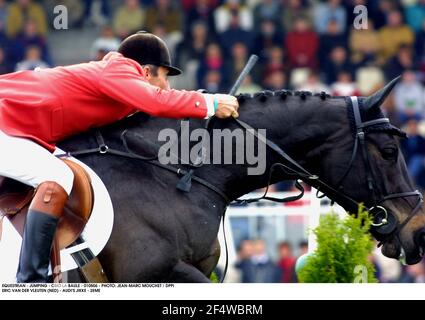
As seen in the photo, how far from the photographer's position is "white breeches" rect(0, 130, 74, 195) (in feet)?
17.6

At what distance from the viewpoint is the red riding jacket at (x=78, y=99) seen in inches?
214

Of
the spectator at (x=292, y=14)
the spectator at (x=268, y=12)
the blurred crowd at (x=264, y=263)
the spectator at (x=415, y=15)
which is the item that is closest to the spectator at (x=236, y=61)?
the spectator at (x=268, y=12)

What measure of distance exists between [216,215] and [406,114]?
7315 millimetres

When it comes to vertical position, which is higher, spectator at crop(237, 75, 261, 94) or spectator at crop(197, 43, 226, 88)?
spectator at crop(197, 43, 226, 88)

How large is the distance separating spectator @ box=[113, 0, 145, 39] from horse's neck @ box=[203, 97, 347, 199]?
786 centimetres

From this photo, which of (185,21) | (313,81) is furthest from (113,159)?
(185,21)

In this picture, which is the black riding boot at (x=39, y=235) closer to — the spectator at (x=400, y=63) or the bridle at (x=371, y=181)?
the bridle at (x=371, y=181)

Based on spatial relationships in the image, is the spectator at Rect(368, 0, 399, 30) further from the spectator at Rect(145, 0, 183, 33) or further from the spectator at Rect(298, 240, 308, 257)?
the spectator at Rect(298, 240, 308, 257)

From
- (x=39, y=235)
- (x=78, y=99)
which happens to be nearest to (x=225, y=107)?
(x=78, y=99)

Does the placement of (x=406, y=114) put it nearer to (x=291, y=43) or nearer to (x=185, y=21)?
(x=291, y=43)

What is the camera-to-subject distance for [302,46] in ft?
43.5

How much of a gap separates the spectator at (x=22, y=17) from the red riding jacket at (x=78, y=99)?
8.10 metres

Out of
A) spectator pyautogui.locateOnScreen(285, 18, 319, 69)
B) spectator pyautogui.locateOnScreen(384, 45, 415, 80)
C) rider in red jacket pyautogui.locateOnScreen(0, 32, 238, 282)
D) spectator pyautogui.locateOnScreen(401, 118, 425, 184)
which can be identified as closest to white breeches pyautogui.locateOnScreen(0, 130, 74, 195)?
rider in red jacket pyautogui.locateOnScreen(0, 32, 238, 282)

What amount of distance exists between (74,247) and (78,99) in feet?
2.42
